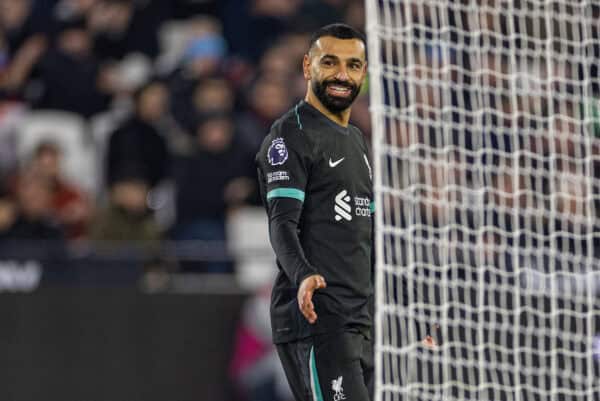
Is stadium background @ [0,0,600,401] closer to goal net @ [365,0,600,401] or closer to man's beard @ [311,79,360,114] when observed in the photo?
goal net @ [365,0,600,401]

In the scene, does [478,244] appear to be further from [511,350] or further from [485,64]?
[485,64]

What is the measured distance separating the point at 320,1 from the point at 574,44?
4672 millimetres

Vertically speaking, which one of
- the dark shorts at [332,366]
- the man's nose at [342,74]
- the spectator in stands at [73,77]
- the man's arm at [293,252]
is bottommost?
the dark shorts at [332,366]

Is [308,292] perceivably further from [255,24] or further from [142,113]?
[255,24]

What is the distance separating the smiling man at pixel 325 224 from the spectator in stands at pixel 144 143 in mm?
5097

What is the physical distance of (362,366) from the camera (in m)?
4.98

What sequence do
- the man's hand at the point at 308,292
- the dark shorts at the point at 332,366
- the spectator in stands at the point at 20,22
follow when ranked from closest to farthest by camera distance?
the man's hand at the point at 308,292 → the dark shorts at the point at 332,366 → the spectator in stands at the point at 20,22

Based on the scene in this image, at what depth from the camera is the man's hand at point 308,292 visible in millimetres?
4578

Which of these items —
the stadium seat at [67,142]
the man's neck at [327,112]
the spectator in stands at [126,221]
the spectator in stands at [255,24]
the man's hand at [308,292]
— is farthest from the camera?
the spectator in stands at [255,24]

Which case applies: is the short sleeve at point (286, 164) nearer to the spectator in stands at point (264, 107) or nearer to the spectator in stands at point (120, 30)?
the spectator in stands at point (264, 107)

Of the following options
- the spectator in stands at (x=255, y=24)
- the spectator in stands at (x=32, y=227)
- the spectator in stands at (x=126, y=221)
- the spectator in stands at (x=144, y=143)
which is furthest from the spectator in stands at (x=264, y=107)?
the spectator in stands at (x=32, y=227)

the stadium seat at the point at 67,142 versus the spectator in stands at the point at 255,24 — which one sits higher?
the spectator in stands at the point at 255,24

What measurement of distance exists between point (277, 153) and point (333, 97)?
1.03ft

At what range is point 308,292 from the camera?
4.58 meters
